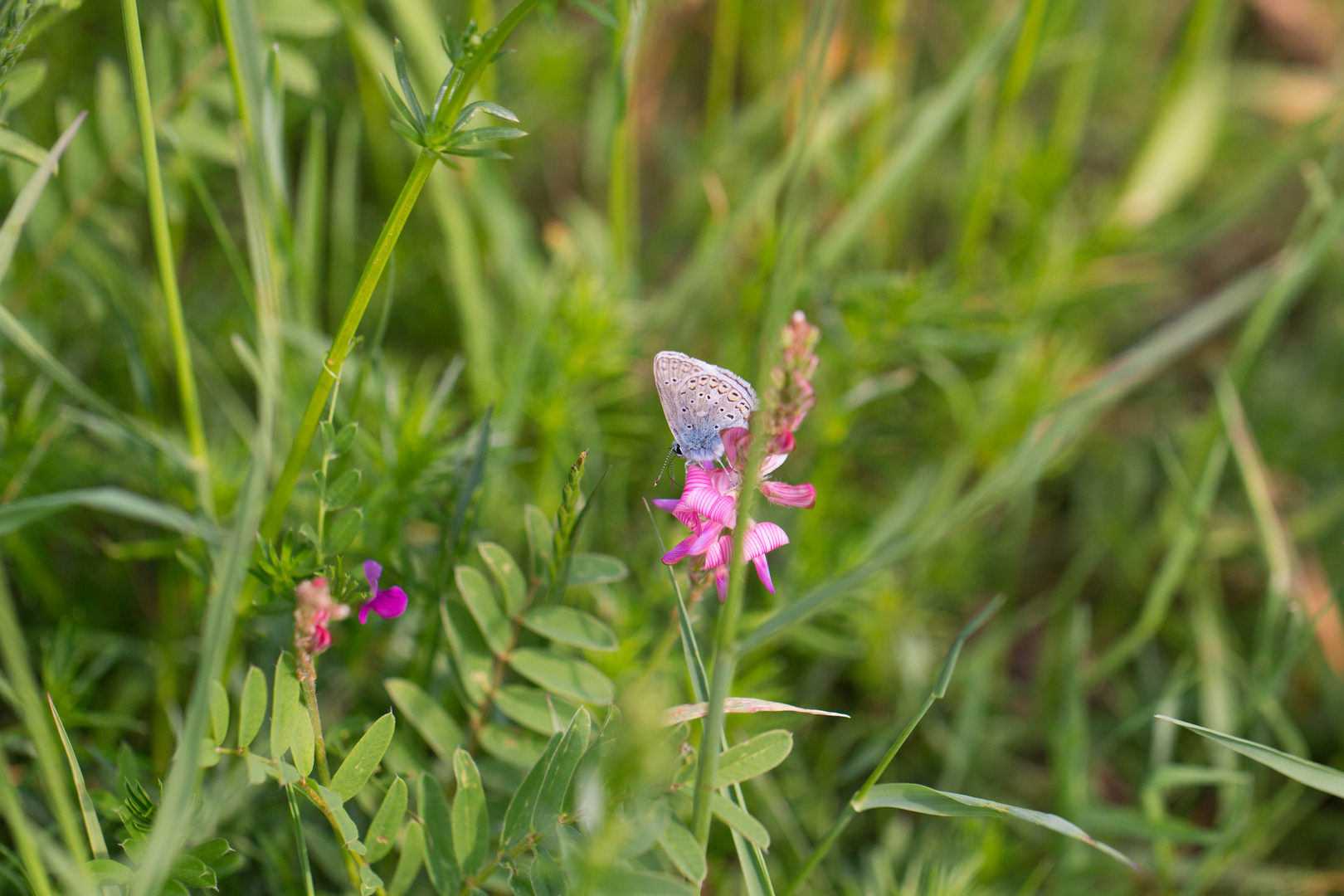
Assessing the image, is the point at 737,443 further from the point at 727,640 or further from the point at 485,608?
the point at 485,608

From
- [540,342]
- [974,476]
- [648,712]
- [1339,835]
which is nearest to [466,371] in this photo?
[540,342]

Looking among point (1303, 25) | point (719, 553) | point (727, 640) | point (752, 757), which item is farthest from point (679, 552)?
point (1303, 25)

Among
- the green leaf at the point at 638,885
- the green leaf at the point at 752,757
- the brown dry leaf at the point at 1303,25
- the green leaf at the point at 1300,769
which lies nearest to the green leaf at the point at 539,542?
the green leaf at the point at 752,757

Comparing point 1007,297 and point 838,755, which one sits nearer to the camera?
point 838,755

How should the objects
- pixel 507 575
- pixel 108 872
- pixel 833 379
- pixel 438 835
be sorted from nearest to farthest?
pixel 108 872 < pixel 438 835 < pixel 507 575 < pixel 833 379

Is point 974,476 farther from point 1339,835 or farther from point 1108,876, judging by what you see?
point 1339,835

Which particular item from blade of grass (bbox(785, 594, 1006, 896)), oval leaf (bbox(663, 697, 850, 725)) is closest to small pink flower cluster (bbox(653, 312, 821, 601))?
oval leaf (bbox(663, 697, 850, 725))
